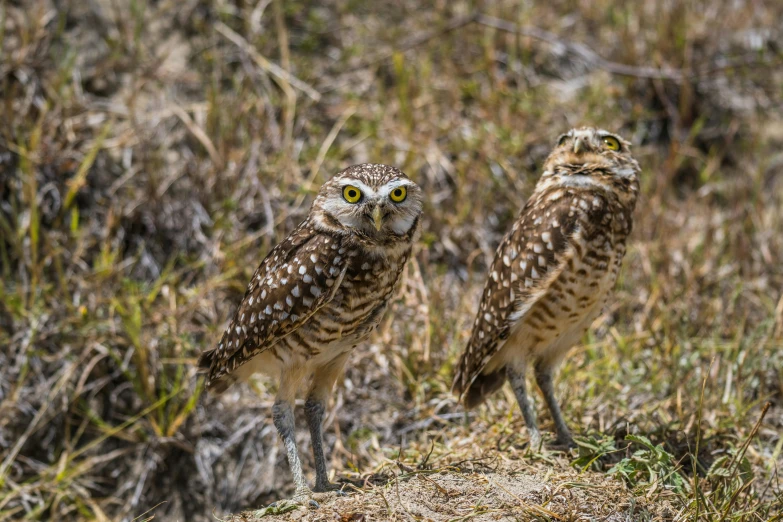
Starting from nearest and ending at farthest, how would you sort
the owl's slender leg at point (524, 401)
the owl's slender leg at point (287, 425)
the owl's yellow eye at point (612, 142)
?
the owl's slender leg at point (287, 425)
the owl's slender leg at point (524, 401)
the owl's yellow eye at point (612, 142)

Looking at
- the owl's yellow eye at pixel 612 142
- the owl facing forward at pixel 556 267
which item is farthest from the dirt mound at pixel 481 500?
the owl's yellow eye at pixel 612 142

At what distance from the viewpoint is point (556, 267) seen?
356 centimetres

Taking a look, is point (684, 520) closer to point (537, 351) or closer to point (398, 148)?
point (537, 351)

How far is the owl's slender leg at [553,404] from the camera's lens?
3.71m

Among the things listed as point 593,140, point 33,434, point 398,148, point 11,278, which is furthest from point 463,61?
point 33,434

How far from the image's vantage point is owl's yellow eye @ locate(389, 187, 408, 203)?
3227 mm

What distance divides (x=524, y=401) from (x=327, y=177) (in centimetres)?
237

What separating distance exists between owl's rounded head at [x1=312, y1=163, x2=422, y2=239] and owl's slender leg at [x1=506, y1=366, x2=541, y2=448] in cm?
89

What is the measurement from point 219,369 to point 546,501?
1.43 m

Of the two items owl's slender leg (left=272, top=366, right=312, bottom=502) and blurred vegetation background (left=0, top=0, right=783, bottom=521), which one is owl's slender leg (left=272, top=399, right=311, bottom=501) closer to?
owl's slender leg (left=272, top=366, right=312, bottom=502)

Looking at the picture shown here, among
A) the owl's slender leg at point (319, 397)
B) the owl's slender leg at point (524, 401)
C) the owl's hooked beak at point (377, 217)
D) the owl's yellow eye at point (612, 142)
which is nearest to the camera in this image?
the owl's hooked beak at point (377, 217)

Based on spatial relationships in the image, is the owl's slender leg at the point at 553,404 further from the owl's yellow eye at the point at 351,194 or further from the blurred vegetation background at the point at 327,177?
the owl's yellow eye at the point at 351,194

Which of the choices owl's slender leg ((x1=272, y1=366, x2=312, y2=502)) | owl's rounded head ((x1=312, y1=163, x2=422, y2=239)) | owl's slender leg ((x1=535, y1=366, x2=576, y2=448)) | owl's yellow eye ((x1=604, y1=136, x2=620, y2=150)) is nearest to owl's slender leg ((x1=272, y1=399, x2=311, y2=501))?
owl's slender leg ((x1=272, y1=366, x2=312, y2=502))

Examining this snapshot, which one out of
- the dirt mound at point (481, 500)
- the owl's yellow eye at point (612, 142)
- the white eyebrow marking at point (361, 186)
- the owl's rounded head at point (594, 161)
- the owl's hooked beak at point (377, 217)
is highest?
the owl's yellow eye at point (612, 142)
